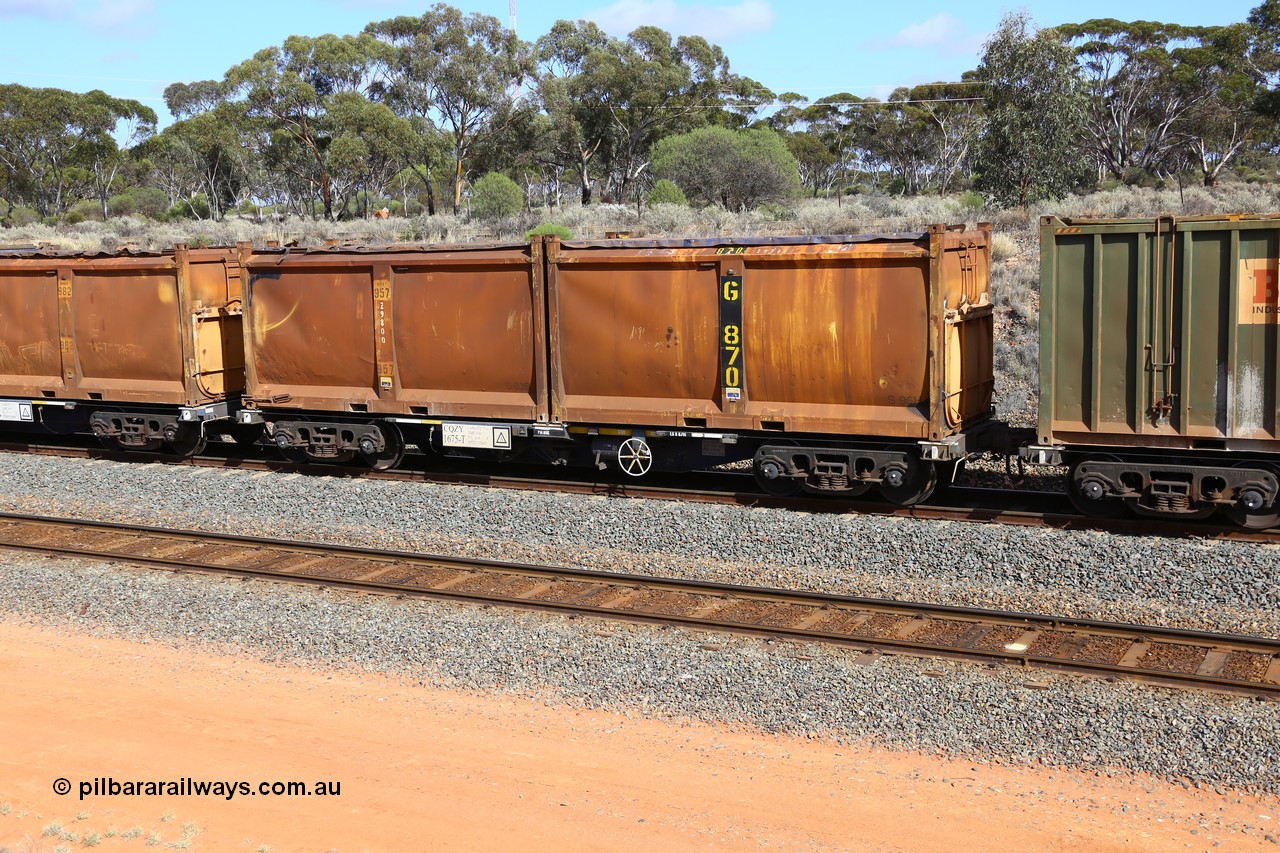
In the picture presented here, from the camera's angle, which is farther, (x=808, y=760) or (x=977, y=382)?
(x=977, y=382)

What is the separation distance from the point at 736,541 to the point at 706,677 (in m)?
3.58

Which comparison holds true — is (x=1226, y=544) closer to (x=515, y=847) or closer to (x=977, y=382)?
(x=977, y=382)

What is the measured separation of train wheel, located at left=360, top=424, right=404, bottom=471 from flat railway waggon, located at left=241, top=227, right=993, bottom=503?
3cm

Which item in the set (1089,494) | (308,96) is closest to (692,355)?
(1089,494)

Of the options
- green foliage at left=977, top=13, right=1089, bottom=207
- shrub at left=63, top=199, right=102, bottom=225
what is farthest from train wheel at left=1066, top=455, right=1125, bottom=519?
shrub at left=63, top=199, right=102, bottom=225

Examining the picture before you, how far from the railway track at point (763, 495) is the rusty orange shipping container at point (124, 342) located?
760mm

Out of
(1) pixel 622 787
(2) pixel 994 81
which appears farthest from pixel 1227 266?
(2) pixel 994 81

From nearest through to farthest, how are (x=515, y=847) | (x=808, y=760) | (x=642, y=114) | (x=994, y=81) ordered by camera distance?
(x=515, y=847) < (x=808, y=760) < (x=994, y=81) < (x=642, y=114)

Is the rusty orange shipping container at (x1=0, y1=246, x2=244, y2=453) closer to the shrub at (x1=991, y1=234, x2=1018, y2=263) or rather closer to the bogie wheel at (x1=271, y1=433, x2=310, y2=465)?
the bogie wheel at (x1=271, y1=433, x2=310, y2=465)

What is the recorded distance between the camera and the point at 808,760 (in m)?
7.94

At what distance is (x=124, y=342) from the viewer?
59.3ft

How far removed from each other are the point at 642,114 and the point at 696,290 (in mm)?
50770

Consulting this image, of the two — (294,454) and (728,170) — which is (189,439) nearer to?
(294,454)

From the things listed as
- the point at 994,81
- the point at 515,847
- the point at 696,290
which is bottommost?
the point at 515,847
